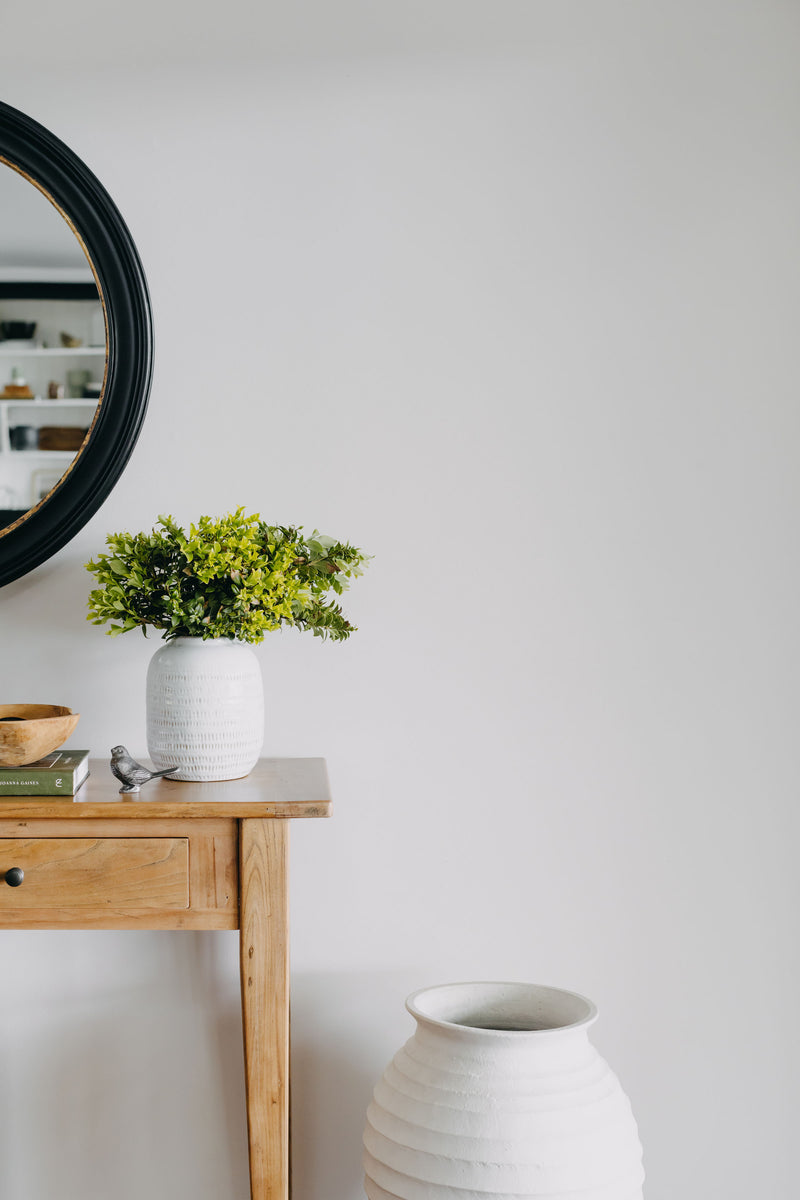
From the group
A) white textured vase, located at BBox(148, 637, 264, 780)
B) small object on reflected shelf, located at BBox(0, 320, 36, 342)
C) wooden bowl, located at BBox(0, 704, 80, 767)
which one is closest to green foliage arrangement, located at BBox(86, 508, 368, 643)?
white textured vase, located at BBox(148, 637, 264, 780)

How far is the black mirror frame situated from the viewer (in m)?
1.41

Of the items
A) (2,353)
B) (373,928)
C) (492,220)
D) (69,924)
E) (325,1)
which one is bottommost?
(373,928)

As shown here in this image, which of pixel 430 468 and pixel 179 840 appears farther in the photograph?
pixel 430 468

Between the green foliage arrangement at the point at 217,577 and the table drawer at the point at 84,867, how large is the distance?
10.7 inches

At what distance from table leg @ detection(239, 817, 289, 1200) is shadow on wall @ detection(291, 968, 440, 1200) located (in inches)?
11.4

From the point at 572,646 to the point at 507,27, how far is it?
0.96 meters

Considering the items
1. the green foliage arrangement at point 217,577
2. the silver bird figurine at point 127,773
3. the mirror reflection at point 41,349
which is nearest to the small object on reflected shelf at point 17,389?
the mirror reflection at point 41,349

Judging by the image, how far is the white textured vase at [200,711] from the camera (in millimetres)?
1212

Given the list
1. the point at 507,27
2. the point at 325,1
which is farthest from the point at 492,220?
the point at 325,1

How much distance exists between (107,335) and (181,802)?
722 millimetres

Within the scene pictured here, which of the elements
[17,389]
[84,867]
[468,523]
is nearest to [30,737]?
[84,867]

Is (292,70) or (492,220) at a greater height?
(292,70)

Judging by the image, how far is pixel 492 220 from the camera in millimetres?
1481

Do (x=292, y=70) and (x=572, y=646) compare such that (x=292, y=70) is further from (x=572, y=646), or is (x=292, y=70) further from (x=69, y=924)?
(x=69, y=924)
